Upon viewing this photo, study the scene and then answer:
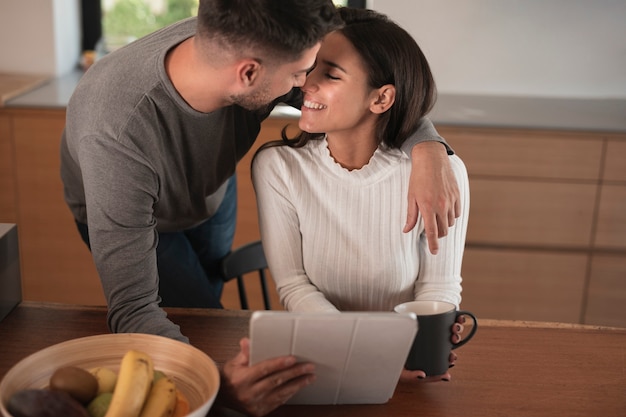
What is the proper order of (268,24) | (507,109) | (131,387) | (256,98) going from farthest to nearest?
(507,109) < (256,98) < (268,24) < (131,387)

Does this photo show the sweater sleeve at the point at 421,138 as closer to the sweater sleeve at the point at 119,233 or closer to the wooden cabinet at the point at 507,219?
the sweater sleeve at the point at 119,233

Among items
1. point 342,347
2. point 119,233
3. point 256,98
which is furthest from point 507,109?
point 342,347

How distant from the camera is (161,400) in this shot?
3.40ft

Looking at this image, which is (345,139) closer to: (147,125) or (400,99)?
(400,99)

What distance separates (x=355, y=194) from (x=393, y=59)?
0.88ft

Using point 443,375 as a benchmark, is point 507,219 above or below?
below

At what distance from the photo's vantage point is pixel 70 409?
95 centimetres

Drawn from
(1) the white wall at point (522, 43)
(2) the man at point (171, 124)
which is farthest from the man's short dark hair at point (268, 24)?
(1) the white wall at point (522, 43)

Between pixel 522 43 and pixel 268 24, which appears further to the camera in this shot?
pixel 522 43

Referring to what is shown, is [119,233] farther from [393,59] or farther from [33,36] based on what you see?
[33,36]

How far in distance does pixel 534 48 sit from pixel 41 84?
1853 mm

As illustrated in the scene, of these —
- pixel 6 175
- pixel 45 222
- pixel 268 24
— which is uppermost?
pixel 268 24

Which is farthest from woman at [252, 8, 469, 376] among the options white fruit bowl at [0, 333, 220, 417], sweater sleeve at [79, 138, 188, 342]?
white fruit bowl at [0, 333, 220, 417]

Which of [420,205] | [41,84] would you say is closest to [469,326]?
[420,205]
